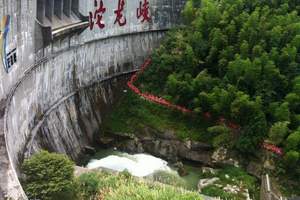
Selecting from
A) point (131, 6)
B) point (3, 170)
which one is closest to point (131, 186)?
point (3, 170)

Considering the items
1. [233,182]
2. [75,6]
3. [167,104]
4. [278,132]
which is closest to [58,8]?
[75,6]

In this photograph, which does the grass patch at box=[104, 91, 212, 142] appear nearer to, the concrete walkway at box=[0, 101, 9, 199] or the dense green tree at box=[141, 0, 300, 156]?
the dense green tree at box=[141, 0, 300, 156]

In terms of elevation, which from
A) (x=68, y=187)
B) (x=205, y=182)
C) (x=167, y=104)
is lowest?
(x=205, y=182)

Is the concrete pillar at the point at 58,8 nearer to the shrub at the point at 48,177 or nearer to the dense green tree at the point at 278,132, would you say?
the shrub at the point at 48,177

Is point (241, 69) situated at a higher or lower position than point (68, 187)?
higher

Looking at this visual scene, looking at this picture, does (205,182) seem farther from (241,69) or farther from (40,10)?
(40,10)
